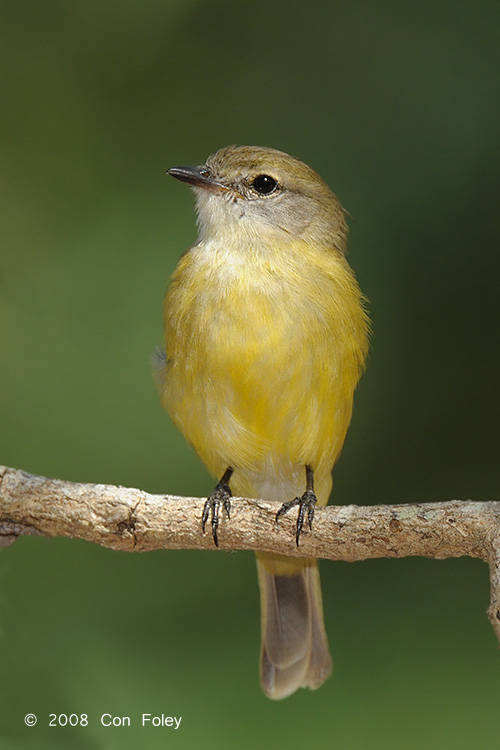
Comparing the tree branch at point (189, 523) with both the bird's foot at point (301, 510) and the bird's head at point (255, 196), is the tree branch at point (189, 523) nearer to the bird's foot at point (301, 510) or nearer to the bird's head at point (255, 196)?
the bird's foot at point (301, 510)

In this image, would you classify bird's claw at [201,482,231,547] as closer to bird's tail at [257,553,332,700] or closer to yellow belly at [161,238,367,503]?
yellow belly at [161,238,367,503]

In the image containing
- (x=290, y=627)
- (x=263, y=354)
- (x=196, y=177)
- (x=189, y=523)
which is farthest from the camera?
(x=290, y=627)

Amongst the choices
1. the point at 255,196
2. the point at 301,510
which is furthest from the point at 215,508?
the point at 255,196

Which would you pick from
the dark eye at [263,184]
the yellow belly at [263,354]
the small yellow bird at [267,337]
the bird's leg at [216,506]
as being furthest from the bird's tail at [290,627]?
the dark eye at [263,184]

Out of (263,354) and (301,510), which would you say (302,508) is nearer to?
(301,510)

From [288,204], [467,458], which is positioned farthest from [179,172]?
[467,458]

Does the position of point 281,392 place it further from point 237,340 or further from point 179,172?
point 179,172
